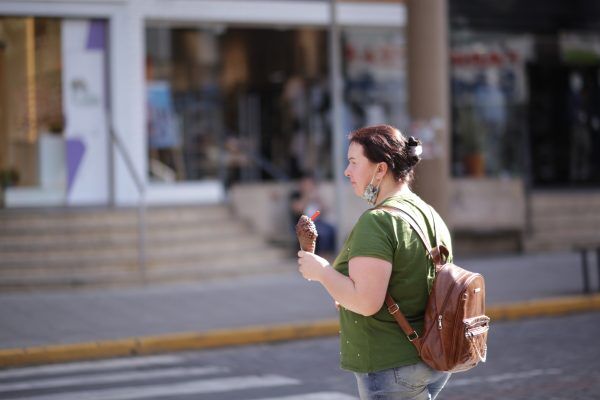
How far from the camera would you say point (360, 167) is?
4305mm

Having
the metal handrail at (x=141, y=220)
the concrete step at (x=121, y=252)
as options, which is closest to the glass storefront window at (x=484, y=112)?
the concrete step at (x=121, y=252)

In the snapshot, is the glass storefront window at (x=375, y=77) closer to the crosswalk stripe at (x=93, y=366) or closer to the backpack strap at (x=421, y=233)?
the crosswalk stripe at (x=93, y=366)

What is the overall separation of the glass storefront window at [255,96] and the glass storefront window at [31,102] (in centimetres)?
161

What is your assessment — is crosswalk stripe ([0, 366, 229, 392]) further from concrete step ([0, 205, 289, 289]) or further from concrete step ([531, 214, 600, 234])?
concrete step ([531, 214, 600, 234])

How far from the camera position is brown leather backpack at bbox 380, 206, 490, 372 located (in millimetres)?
4137

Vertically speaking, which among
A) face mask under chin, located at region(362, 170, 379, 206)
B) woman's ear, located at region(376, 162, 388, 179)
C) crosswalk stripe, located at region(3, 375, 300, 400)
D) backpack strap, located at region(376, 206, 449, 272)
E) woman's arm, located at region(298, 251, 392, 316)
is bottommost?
crosswalk stripe, located at region(3, 375, 300, 400)

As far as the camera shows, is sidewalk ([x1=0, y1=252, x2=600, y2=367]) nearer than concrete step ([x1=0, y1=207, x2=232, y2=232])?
Yes

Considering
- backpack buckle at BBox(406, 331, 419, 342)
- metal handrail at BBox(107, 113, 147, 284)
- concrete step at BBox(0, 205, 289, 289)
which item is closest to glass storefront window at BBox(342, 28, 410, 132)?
concrete step at BBox(0, 205, 289, 289)

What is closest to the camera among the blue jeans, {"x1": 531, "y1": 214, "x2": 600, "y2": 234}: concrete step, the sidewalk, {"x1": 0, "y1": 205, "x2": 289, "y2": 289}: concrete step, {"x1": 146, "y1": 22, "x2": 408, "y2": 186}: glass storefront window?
the blue jeans

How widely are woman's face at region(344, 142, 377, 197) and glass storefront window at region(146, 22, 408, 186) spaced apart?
546 inches

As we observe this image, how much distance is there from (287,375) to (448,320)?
18.0ft

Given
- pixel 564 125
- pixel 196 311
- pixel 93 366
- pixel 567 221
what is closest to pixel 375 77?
pixel 564 125

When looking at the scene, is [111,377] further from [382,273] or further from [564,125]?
[564,125]

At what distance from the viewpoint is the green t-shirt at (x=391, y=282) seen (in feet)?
13.6
